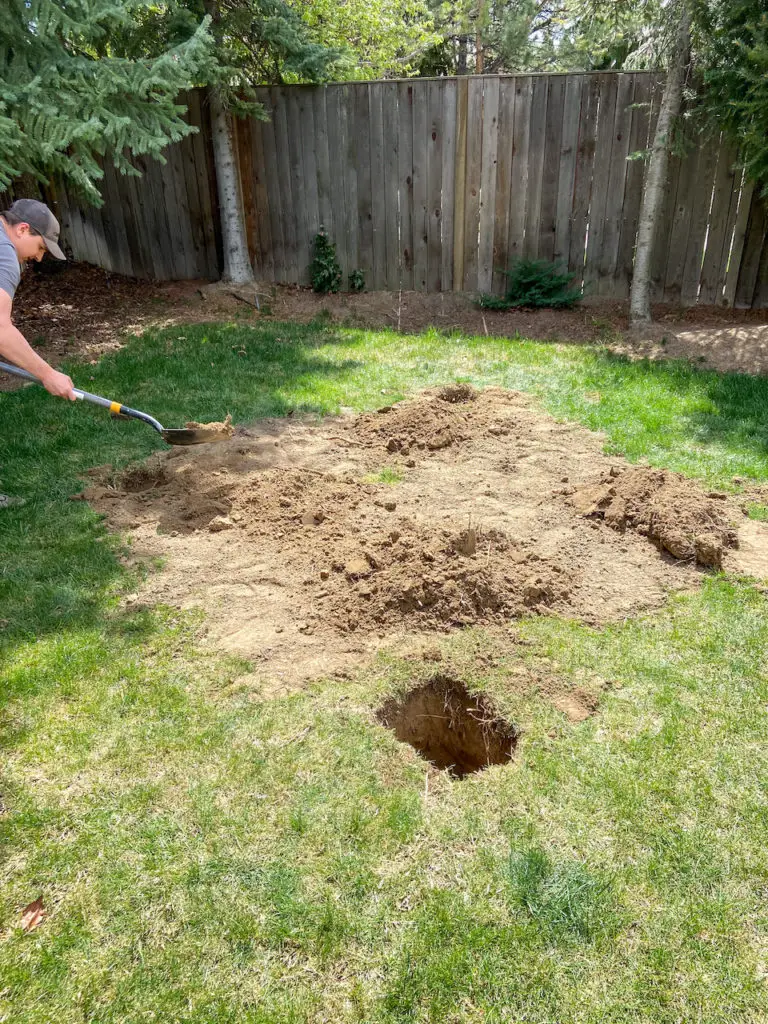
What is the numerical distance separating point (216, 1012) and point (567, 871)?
123cm

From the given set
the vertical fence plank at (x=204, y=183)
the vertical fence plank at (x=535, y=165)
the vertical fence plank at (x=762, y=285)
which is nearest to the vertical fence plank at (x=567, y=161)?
the vertical fence plank at (x=535, y=165)

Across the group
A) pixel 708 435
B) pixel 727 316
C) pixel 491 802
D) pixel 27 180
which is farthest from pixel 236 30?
pixel 491 802

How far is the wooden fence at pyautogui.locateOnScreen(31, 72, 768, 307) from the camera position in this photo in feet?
28.2

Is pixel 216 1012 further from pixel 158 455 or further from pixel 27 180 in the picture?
pixel 27 180

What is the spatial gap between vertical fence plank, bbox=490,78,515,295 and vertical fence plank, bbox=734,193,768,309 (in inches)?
116

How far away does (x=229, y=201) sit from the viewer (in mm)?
9625

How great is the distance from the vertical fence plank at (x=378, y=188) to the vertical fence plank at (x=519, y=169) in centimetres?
179

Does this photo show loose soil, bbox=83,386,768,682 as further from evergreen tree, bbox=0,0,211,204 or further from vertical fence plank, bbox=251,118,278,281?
vertical fence plank, bbox=251,118,278,281

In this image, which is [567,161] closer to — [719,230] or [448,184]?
[448,184]

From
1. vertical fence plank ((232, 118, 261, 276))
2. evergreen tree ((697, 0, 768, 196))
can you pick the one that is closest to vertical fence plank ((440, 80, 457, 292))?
vertical fence plank ((232, 118, 261, 276))

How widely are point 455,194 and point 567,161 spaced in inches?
58.9

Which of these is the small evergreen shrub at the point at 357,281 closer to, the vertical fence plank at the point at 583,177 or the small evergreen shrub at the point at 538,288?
the small evergreen shrub at the point at 538,288

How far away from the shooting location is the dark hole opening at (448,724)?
→ 10.4ft

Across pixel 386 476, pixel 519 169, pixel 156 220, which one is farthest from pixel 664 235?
pixel 156 220
